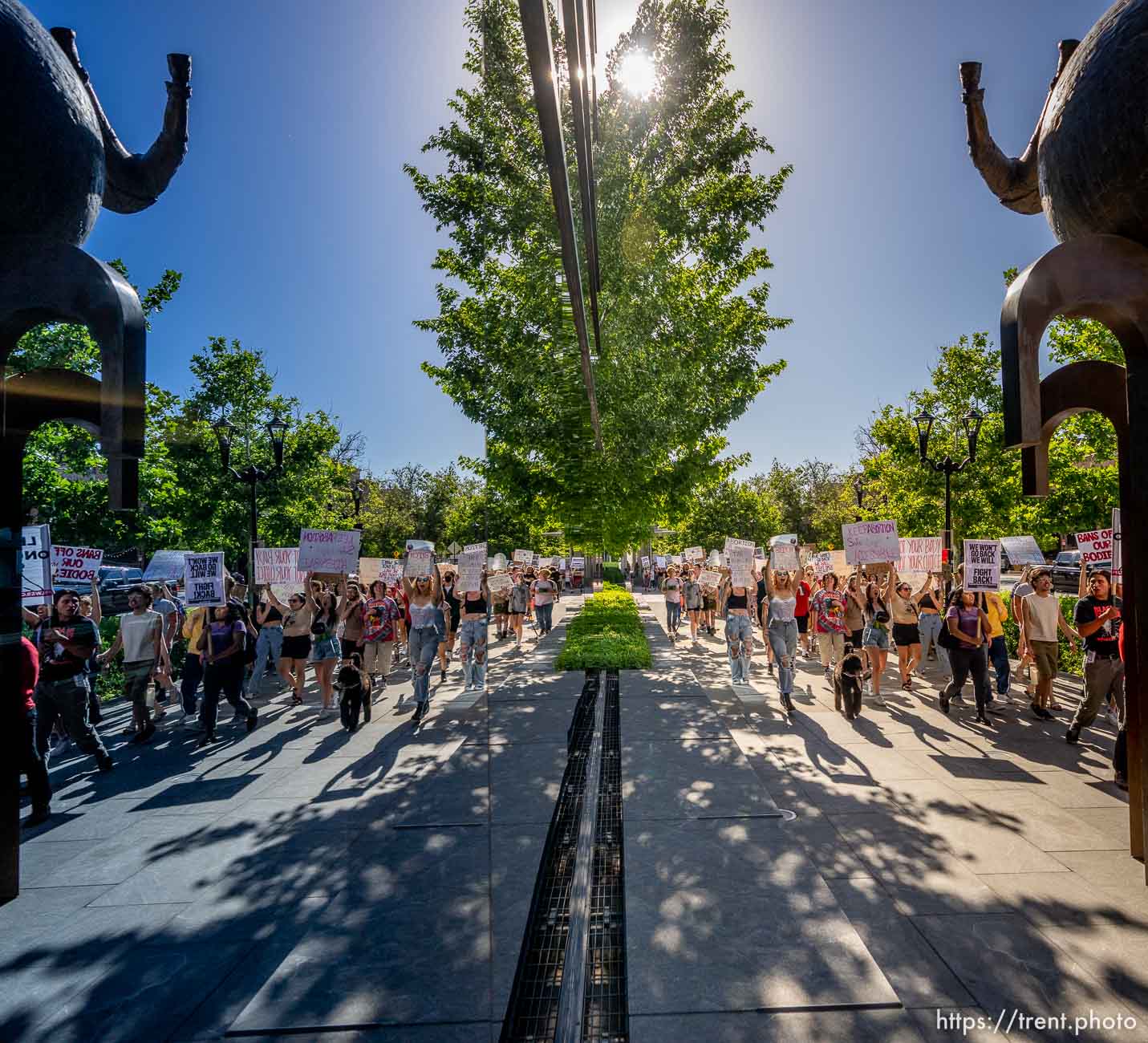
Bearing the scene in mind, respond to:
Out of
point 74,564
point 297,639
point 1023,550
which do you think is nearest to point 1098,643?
point 1023,550

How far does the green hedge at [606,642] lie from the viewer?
13047 mm

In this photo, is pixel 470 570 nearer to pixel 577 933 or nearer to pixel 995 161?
pixel 577 933

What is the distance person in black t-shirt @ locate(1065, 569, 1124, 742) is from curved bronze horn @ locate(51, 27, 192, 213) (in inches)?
348

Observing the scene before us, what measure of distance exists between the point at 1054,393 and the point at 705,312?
14737 millimetres

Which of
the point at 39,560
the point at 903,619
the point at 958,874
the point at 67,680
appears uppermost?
the point at 39,560

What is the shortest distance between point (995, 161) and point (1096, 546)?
23.7ft

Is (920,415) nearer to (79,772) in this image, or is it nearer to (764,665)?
(764,665)

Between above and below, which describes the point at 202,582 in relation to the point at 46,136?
below

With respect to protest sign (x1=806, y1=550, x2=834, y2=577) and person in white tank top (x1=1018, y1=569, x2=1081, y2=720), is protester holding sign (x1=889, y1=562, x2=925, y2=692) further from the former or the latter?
protest sign (x1=806, y1=550, x2=834, y2=577)

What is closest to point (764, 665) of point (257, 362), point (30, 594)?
point (30, 594)

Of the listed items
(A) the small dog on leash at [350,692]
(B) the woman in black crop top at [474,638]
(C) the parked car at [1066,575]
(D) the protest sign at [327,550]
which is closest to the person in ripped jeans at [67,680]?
(A) the small dog on leash at [350,692]

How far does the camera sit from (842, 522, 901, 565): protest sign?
408 inches

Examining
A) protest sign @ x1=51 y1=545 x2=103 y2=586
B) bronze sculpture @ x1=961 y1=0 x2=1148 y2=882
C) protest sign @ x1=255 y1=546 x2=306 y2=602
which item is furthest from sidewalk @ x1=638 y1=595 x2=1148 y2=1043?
protest sign @ x1=51 y1=545 x2=103 y2=586

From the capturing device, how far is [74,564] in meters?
8.93
